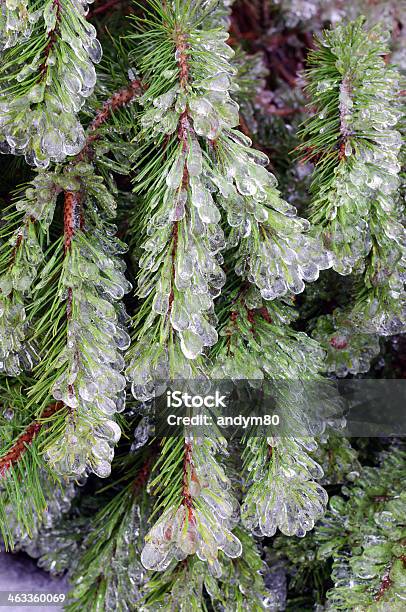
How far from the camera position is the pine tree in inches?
23.2

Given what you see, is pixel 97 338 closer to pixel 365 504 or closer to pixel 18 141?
pixel 18 141

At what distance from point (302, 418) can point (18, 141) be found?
18.0 inches

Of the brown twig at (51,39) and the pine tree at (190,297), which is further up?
the brown twig at (51,39)

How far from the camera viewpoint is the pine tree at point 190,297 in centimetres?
59

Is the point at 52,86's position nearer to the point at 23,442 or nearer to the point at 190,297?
the point at 190,297

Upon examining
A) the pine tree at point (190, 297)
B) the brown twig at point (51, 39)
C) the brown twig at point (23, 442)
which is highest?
the brown twig at point (51, 39)

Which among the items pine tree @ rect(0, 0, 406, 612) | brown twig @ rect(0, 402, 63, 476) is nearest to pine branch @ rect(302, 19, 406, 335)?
pine tree @ rect(0, 0, 406, 612)

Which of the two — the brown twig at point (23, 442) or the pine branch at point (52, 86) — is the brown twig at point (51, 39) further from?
the brown twig at point (23, 442)

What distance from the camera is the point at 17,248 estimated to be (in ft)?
2.10

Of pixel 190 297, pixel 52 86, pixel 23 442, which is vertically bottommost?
pixel 23 442

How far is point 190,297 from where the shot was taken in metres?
0.59

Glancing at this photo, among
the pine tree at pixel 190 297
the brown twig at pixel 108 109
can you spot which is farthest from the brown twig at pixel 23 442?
the brown twig at pixel 108 109

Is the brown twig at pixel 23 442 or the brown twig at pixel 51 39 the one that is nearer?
the brown twig at pixel 51 39

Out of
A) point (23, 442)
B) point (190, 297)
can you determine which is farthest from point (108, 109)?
point (23, 442)
